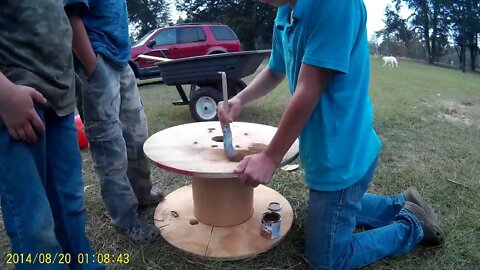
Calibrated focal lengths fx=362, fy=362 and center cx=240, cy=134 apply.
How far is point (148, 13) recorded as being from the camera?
25.1 meters

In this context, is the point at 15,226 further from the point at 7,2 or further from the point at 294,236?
the point at 294,236

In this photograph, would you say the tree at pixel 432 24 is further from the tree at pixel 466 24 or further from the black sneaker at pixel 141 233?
the black sneaker at pixel 141 233

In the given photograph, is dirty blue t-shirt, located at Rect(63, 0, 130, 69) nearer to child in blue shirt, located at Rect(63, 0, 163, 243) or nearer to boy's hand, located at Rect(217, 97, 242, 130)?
child in blue shirt, located at Rect(63, 0, 163, 243)

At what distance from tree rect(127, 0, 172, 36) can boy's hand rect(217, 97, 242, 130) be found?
81.9 ft

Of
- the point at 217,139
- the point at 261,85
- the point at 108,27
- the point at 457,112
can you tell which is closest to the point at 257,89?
the point at 261,85

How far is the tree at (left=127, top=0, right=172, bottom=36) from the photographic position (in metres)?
24.9

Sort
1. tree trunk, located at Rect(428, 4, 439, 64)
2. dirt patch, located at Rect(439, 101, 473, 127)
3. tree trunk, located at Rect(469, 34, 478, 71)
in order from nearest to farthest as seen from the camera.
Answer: dirt patch, located at Rect(439, 101, 473, 127)
tree trunk, located at Rect(469, 34, 478, 71)
tree trunk, located at Rect(428, 4, 439, 64)

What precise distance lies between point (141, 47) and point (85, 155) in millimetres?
7114

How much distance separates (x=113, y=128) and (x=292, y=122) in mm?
921

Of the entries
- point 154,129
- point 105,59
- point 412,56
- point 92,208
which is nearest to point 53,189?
point 105,59

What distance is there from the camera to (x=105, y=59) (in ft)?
5.74

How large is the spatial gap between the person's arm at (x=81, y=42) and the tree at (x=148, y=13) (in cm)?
2498

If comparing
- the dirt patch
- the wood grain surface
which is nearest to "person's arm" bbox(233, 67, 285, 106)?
the wood grain surface

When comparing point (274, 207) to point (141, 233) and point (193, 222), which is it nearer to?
point (193, 222)
